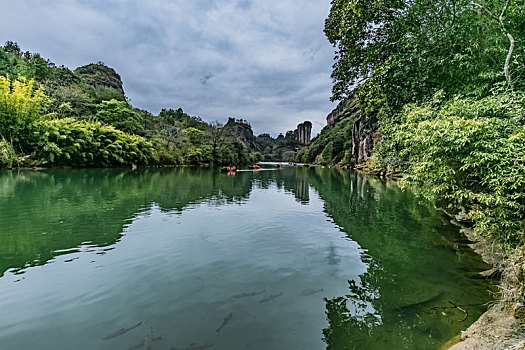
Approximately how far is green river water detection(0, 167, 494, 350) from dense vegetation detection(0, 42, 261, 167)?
24.8 m

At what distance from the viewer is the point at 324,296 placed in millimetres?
4492

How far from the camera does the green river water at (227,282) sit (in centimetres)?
336

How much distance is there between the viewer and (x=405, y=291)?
4656mm

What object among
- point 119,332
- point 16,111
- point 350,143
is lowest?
point 119,332

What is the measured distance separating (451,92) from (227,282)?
8880 millimetres

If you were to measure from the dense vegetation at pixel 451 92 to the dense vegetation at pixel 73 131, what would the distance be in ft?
103

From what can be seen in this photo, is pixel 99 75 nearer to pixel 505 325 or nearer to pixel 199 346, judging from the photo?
pixel 199 346

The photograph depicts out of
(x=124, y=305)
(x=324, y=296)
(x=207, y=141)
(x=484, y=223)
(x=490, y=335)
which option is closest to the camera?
(x=490, y=335)

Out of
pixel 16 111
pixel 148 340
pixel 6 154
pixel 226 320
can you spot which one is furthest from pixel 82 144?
pixel 226 320

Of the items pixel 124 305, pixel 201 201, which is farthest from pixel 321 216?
pixel 124 305

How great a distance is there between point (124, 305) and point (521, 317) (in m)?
5.29

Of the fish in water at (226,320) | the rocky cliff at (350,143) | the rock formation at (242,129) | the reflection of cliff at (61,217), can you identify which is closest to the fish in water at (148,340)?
the fish in water at (226,320)

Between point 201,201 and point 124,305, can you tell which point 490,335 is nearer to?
point 124,305

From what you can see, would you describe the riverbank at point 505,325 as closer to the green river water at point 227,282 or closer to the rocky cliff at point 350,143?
the green river water at point 227,282
